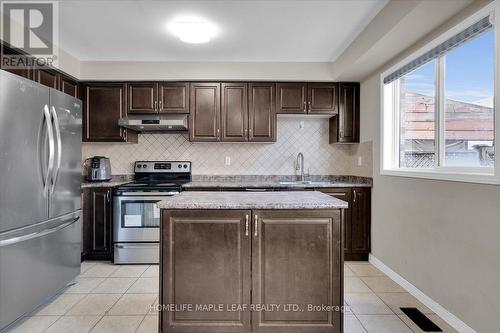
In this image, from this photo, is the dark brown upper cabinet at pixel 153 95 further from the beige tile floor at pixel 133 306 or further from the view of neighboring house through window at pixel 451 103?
the view of neighboring house through window at pixel 451 103

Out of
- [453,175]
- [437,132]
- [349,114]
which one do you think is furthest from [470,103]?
[349,114]

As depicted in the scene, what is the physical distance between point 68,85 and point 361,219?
13.0 feet

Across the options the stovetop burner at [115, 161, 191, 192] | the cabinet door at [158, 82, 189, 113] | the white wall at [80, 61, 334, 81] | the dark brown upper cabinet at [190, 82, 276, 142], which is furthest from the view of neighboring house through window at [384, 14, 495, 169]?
the stovetop burner at [115, 161, 191, 192]

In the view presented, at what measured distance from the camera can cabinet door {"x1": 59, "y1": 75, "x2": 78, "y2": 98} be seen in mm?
3263

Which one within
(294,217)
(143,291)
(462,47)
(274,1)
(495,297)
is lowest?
(143,291)

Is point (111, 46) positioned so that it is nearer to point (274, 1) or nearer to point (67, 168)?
point (67, 168)

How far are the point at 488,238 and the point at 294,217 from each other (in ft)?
3.99

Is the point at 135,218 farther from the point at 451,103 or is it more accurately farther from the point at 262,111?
the point at 451,103

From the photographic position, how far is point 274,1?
7.38 feet

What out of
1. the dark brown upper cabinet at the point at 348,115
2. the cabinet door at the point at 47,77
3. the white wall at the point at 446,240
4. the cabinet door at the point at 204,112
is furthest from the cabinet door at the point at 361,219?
the cabinet door at the point at 47,77

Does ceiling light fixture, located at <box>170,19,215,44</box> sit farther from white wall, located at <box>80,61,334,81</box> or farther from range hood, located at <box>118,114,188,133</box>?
range hood, located at <box>118,114,188,133</box>

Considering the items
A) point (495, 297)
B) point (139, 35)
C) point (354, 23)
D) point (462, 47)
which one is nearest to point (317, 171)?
point (354, 23)

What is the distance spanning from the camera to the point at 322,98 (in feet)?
12.2

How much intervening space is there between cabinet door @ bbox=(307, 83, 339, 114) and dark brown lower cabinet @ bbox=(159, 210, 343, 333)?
2.22m
